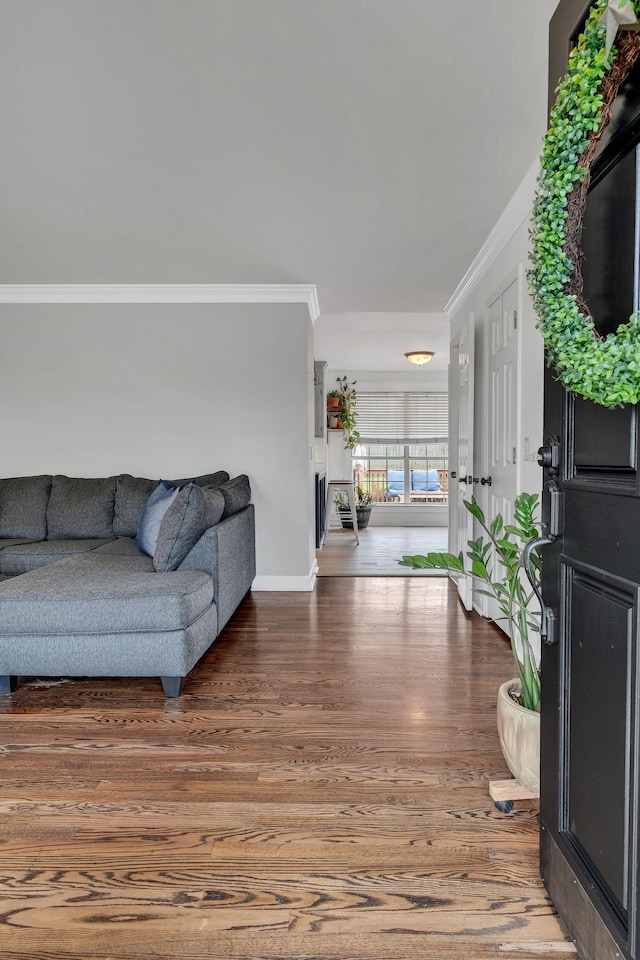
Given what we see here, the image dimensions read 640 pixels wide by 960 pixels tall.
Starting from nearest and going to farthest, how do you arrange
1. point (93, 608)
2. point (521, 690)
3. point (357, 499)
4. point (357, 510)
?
1. point (521, 690)
2. point (93, 608)
3. point (357, 510)
4. point (357, 499)

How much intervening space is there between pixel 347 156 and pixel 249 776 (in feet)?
8.32

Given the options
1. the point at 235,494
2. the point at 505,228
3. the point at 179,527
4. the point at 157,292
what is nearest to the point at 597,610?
the point at 179,527

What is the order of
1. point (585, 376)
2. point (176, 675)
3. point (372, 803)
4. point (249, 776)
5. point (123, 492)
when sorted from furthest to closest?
point (123, 492)
point (176, 675)
point (249, 776)
point (372, 803)
point (585, 376)

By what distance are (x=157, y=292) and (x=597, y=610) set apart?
416 cm

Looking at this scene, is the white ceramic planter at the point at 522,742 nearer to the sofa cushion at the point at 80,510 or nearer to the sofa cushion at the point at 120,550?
the sofa cushion at the point at 120,550

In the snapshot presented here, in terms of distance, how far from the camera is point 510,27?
5.73ft

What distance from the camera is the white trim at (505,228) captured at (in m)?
2.72

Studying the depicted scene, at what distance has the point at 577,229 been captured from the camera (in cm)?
99

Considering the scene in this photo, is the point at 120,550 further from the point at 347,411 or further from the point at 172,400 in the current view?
the point at 347,411

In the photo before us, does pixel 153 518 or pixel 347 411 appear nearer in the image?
pixel 153 518

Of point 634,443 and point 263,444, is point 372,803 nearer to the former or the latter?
point 634,443

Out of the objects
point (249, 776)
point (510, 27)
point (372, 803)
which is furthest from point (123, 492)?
point (510, 27)

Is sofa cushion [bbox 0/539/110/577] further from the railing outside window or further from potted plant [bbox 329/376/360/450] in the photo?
the railing outside window

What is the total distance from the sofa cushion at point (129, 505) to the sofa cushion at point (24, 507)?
516 mm
